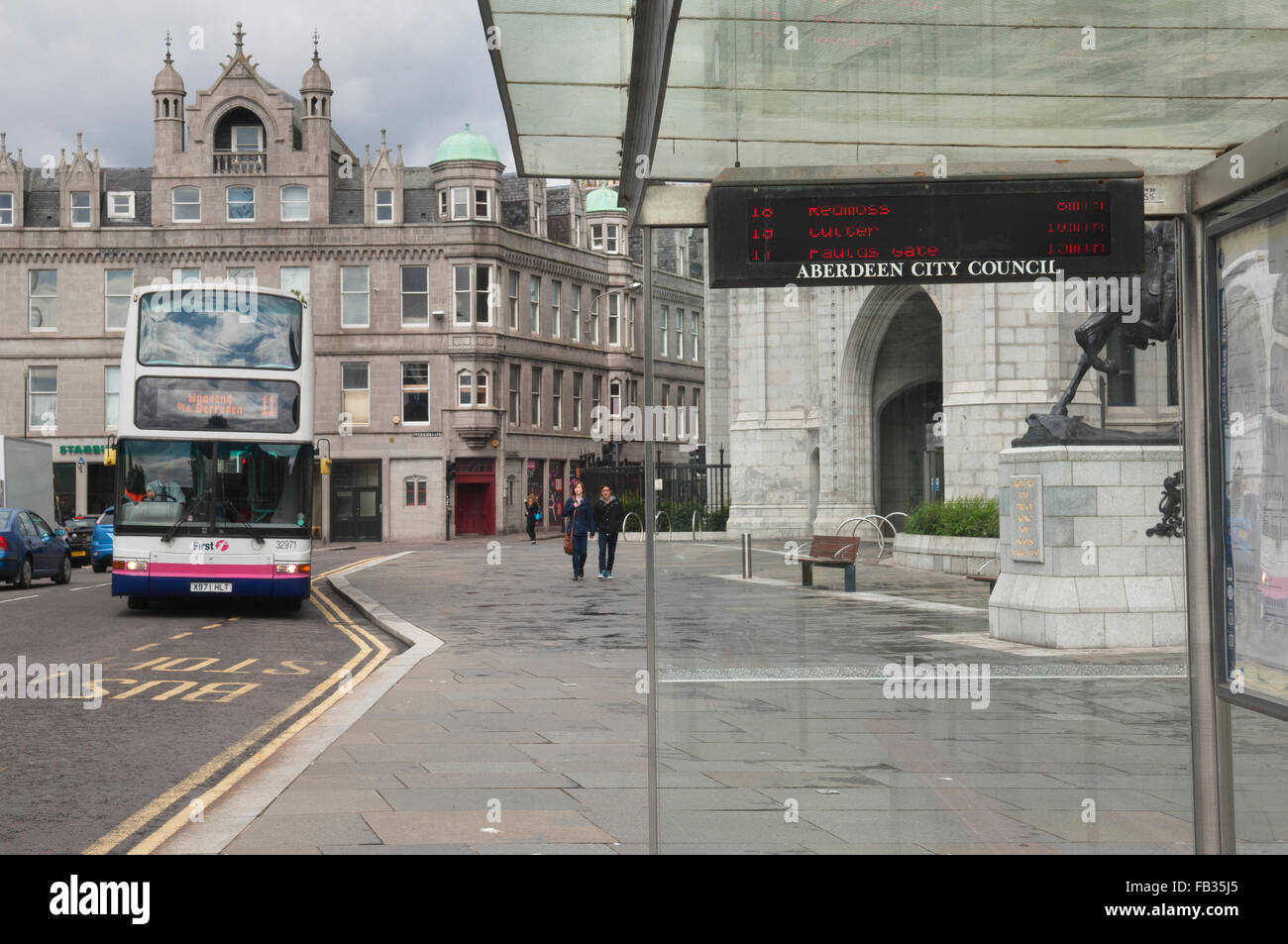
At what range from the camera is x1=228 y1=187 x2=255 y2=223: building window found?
53.4 metres

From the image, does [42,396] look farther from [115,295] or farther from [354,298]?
[354,298]

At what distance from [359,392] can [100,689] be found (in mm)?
43004

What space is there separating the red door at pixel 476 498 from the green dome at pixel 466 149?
11.9m

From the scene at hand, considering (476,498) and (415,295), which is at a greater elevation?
(415,295)

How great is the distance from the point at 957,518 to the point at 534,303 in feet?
138

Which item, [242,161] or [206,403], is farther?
[242,161]

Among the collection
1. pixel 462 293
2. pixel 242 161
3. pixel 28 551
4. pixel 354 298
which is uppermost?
pixel 242 161

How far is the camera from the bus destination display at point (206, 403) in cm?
1831

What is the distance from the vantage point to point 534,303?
58156mm
